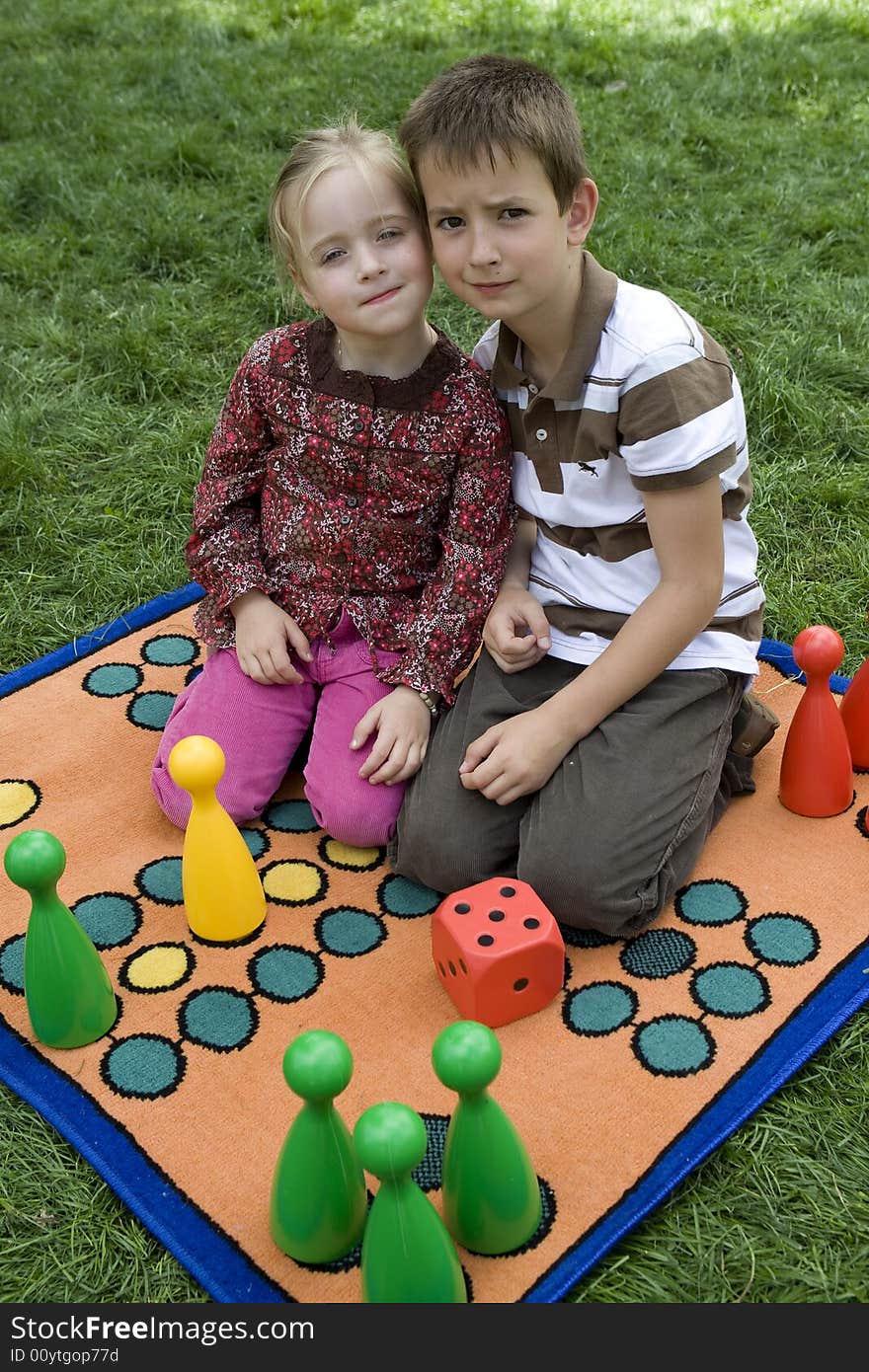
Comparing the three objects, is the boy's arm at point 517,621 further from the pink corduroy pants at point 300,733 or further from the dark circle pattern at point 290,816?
the dark circle pattern at point 290,816

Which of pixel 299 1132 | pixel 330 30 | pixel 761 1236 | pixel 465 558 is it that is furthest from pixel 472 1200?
pixel 330 30

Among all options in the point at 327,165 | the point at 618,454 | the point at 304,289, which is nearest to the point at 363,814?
the point at 618,454

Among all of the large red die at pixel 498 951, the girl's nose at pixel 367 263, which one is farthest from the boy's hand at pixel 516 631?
the girl's nose at pixel 367 263

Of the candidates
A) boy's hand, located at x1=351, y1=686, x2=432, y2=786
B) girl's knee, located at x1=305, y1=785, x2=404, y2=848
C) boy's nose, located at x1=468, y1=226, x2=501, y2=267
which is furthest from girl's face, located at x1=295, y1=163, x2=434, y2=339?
girl's knee, located at x1=305, y1=785, x2=404, y2=848

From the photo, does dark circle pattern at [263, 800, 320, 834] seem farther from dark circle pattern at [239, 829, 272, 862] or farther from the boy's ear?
the boy's ear

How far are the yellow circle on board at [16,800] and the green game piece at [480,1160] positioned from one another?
809mm

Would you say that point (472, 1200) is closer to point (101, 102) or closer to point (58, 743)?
point (58, 743)

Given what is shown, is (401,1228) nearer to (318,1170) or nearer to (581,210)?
(318,1170)

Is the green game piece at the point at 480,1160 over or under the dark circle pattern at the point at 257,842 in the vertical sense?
over

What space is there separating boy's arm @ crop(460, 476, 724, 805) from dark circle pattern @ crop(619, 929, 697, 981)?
0.21 metres

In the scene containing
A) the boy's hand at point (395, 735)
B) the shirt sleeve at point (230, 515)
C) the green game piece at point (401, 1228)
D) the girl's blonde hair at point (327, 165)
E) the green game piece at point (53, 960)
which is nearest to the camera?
the green game piece at point (401, 1228)

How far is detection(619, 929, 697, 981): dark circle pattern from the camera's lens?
54.7 inches

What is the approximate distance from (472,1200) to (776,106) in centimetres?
332

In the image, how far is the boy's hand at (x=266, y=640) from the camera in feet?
5.41
